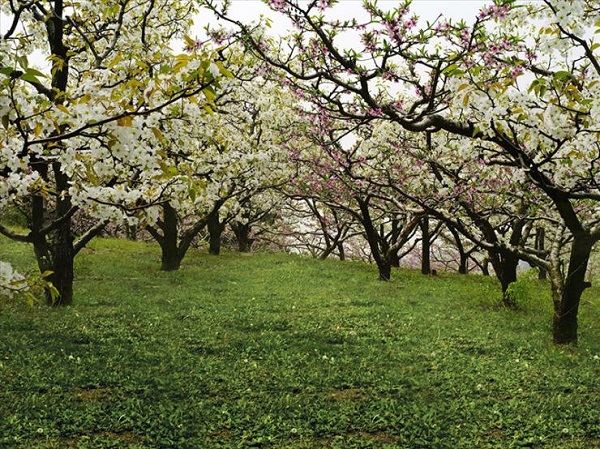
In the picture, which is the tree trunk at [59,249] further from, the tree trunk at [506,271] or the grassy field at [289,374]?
the tree trunk at [506,271]

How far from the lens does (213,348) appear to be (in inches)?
356

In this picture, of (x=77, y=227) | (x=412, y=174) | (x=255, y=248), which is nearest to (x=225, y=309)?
(x=412, y=174)

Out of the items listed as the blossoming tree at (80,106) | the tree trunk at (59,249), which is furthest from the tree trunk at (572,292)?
the tree trunk at (59,249)

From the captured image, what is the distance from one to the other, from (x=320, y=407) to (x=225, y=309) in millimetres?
5912

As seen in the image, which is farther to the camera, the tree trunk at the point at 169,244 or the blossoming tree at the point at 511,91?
the tree trunk at the point at 169,244

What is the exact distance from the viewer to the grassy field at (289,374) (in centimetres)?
602

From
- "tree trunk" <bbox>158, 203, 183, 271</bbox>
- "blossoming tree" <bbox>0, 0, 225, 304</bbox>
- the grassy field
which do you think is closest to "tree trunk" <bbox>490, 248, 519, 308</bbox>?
the grassy field

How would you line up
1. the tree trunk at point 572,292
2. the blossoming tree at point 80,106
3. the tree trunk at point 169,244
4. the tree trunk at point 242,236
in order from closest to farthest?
1. the blossoming tree at point 80,106
2. the tree trunk at point 572,292
3. the tree trunk at point 169,244
4. the tree trunk at point 242,236

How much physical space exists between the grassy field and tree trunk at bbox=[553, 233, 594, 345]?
0.42m

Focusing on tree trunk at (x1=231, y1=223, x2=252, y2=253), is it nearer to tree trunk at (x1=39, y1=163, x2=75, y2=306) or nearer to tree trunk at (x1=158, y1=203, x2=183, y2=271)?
tree trunk at (x1=158, y1=203, x2=183, y2=271)

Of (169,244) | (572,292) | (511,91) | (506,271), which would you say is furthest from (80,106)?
(169,244)

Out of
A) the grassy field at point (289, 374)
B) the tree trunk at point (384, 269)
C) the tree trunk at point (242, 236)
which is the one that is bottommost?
the grassy field at point (289, 374)

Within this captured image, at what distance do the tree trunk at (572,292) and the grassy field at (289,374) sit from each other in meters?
0.42

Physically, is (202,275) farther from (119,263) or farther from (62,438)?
(62,438)
